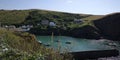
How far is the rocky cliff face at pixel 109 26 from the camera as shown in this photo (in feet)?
410

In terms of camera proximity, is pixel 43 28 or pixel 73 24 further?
pixel 73 24

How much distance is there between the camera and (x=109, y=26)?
134 metres

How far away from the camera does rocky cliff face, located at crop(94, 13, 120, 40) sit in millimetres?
124887

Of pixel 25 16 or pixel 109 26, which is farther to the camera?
pixel 25 16

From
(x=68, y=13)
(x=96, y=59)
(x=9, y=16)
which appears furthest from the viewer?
(x=68, y=13)

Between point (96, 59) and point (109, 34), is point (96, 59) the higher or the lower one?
the higher one

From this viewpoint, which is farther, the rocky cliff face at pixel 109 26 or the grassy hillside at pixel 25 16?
the grassy hillside at pixel 25 16

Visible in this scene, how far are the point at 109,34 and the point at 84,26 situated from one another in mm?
15071

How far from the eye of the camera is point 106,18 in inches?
5586

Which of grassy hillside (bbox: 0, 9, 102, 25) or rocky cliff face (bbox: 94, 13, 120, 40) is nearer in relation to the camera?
rocky cliff face (bbox: 94, 13, 120, 40)

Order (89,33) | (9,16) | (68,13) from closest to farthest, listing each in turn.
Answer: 1. (89,33)
2. (9,16)
3. (68,13)

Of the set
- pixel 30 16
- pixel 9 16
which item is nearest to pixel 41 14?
pixel 30 16

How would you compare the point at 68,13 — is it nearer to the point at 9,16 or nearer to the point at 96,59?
the point at 9,16

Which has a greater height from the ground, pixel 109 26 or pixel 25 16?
pixel 25 16
